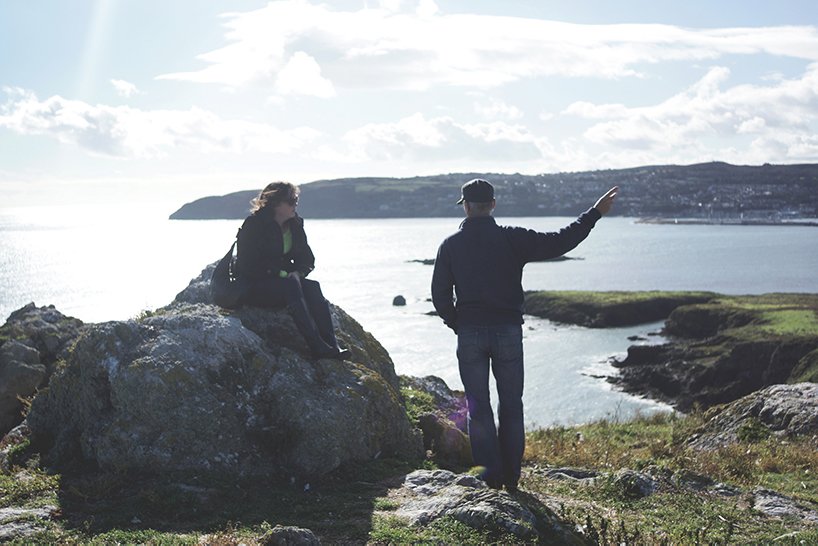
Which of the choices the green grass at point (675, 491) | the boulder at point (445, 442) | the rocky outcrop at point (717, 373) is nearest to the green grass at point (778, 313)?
the rocky outcrop at point (717, 373)

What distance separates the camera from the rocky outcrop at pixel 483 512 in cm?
615

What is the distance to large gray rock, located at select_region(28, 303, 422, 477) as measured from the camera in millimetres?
8062

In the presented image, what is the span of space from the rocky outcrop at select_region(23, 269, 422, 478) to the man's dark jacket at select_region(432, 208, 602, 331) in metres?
2.16

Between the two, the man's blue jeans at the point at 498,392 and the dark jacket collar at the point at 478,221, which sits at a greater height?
the dark jacket collar at the point at 478,221

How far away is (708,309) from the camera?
66.1 metres

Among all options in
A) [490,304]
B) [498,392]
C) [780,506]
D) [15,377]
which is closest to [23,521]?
[498,392]

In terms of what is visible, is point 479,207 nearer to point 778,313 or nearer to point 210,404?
point 210,404

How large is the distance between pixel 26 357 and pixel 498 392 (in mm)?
9198

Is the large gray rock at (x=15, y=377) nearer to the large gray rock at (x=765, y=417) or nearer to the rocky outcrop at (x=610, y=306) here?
the large gray rock at (x=765, y=417)

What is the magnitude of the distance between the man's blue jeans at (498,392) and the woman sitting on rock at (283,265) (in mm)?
2366

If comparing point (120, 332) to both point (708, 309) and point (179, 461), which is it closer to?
point (179, 461)

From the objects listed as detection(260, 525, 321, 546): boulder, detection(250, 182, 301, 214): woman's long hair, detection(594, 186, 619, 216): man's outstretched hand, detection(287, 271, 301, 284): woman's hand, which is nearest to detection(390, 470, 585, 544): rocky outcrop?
detection(260, 525, 321, 546): boulder

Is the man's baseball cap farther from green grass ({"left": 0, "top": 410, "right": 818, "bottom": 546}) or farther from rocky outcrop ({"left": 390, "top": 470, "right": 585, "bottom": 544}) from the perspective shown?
green grass ({"left": 0, "top": 410, "right": 818, "bottom": 546})

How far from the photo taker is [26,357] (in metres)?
13.0
